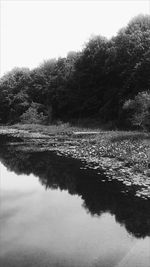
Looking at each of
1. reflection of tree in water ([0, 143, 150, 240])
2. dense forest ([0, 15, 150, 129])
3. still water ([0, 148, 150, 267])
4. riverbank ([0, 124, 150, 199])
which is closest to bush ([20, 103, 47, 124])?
dense forest ([0, 15, 150, 129])

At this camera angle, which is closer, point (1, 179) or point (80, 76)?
point (1, 179)

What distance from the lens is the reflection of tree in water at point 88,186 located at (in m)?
11.0

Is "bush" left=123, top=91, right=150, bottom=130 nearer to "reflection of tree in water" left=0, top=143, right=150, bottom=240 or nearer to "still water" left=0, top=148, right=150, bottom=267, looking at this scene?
"reflection of tree in water" left=0, top=143, right=150, bottom=240

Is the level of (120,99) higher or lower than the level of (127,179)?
higher

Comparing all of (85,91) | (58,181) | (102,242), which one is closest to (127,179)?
(58,181)

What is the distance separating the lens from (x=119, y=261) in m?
7.75

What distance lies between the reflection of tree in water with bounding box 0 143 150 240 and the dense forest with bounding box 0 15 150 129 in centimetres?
1150

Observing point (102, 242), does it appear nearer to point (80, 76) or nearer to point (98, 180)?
point (98, 180)

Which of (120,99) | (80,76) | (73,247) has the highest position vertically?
(80,76)

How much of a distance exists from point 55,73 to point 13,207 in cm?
6465

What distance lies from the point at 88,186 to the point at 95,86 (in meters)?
44.3

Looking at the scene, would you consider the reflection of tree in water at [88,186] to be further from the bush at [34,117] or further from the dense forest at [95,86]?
the bush at [34,117]

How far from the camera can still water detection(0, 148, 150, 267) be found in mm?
8047

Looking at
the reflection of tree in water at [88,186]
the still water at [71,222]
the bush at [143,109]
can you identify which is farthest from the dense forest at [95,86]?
the still water at [71,222]
